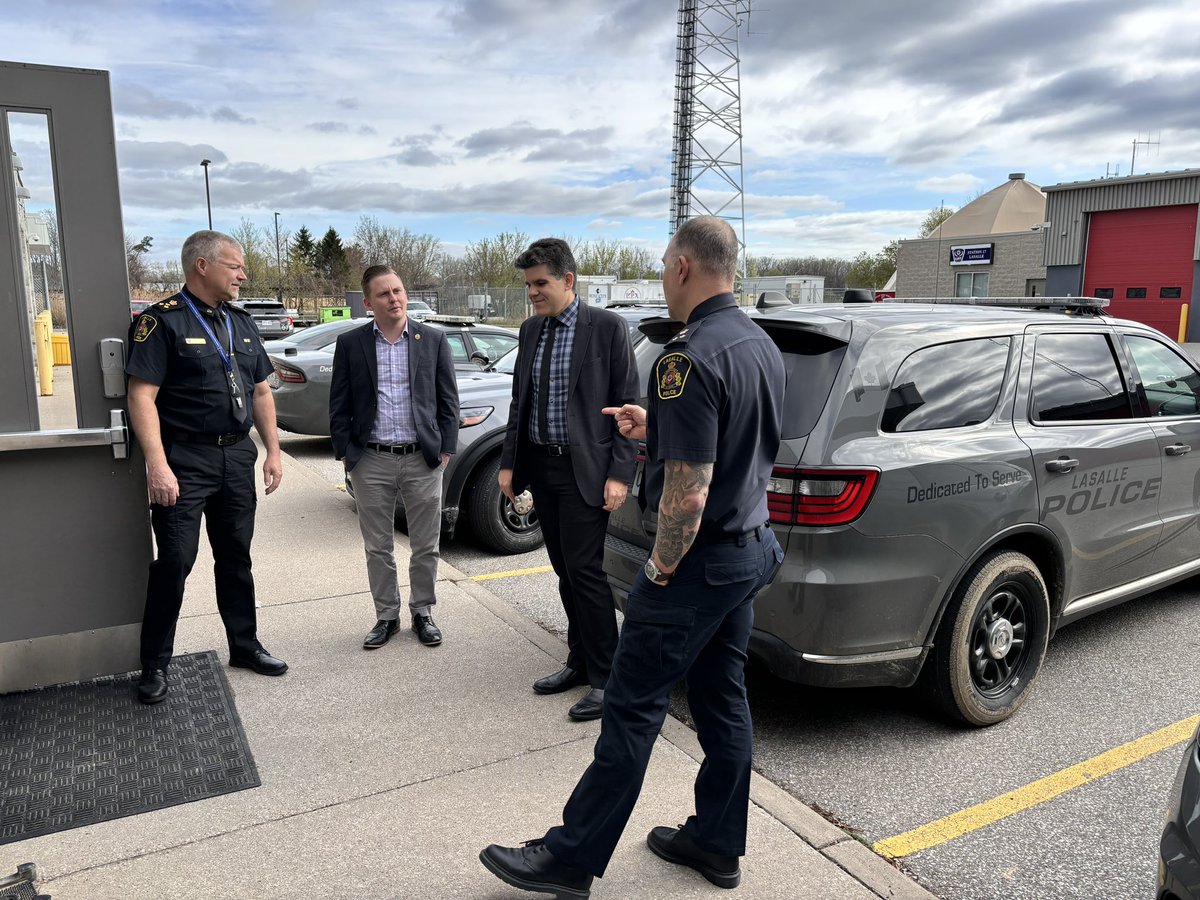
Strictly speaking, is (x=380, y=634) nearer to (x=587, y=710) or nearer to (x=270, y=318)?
(x=587, y=710)

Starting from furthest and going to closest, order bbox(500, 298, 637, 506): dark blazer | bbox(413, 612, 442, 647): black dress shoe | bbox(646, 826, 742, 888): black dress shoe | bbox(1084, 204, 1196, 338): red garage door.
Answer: bbox(1084, 204, 1196, 338): red garage door → bbox(413, 612, 442, 647): black dress shoe → bbox(500, 298, 637, 506): dark blazer → bbox(646, 826, 742, 888): black dress shoe

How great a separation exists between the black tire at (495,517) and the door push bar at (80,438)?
2.71 metres

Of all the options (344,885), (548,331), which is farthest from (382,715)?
(548,331)

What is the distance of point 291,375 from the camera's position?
975cm

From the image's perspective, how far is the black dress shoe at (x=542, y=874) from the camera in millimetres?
2445

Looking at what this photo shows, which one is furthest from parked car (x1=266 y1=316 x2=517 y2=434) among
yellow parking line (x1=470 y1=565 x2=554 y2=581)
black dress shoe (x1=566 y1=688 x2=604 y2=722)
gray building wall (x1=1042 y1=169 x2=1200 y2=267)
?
gray building wall (x1=1042 y1=169 x2=1200 y2=267)

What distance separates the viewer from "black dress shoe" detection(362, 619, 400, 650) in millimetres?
4406

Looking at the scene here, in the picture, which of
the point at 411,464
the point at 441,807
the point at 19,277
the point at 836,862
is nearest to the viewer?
the point at 836,862

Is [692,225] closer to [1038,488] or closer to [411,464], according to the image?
[1038,488]

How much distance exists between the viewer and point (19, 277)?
353 cm

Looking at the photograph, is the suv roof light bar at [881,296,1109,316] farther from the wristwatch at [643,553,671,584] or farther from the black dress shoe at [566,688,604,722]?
the wristwatch at [643,553,671,584]

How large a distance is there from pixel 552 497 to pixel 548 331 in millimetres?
720

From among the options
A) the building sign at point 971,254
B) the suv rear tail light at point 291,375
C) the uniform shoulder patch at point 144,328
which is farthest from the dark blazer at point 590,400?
the building sign at point 971,254

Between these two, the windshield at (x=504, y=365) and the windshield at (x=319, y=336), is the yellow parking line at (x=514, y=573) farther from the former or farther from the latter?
the windshield at (x=319, y=336)
